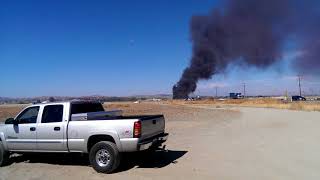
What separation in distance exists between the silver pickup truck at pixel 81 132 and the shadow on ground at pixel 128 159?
0.71m

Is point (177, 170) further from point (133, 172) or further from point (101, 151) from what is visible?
point (101, 151)

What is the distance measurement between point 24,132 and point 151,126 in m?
3.52

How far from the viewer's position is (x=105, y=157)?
10133mm

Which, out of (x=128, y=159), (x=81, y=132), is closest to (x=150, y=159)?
(x=128, y=159)

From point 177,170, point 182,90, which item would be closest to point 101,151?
point 177,170

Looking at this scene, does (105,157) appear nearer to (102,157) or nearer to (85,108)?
(102,157)

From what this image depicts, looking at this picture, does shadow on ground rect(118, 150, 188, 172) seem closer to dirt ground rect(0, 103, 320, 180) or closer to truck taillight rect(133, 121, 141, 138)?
dirt ground rect(0, 103, 320, 180)

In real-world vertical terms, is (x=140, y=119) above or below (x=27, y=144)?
above

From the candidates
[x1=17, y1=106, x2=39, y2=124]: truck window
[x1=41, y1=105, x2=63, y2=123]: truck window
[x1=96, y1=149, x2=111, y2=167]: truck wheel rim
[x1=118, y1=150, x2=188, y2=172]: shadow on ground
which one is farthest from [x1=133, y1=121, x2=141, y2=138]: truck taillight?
[x1=17, y1=106, x2=39, y2=124]: truck window

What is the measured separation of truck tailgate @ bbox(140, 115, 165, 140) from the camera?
1006 cm

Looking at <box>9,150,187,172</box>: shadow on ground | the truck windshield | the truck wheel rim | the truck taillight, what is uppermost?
the truck windshield

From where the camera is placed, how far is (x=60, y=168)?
1088 cm

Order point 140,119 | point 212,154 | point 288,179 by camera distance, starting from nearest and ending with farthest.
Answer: point 288,179 → point 140,119 → point 212,154

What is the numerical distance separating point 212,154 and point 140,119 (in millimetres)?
3513
